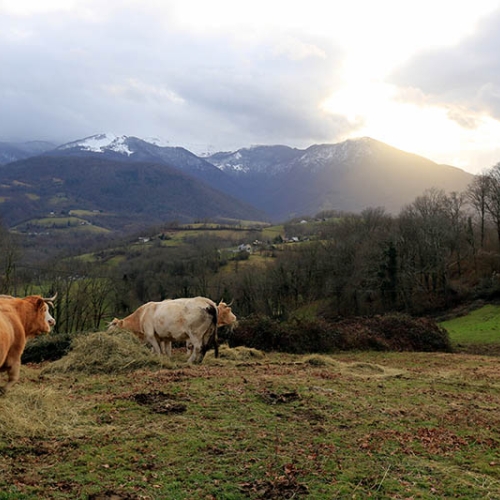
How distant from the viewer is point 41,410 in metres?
8.20

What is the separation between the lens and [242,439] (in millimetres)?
7516

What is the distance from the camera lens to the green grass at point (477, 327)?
3544 centimetres

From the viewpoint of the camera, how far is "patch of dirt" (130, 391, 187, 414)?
8.76 metres

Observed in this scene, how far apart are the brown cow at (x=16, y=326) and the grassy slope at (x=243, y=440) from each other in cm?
55

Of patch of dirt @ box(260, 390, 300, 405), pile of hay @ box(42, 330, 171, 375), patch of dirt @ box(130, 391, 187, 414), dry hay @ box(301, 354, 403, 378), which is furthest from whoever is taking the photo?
dry hay @ box(301, 354, 403, 378)

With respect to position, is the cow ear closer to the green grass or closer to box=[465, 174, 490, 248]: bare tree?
the green grass

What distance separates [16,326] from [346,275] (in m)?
54.2

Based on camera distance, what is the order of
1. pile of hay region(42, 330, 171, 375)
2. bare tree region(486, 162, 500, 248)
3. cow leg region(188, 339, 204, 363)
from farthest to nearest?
bare tree region(486, 162, 500, 248)
cow leg region(188, 339, 204, 363)
pile of hay region(42, 330, 171, 375)

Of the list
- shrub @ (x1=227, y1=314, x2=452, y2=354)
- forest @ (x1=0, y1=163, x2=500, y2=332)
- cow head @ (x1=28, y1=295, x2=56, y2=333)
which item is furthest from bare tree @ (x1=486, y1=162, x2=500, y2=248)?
cow head @ (x1=28, y1=295, x2=56, y2=333)

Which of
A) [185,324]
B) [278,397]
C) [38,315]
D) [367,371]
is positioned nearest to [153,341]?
[185,324]

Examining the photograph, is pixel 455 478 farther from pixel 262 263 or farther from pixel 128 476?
pixel 262 263

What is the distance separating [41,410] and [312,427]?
4950mm

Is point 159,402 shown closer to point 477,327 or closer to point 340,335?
point 340,335

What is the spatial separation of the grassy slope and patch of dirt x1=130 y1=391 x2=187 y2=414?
0.06m
